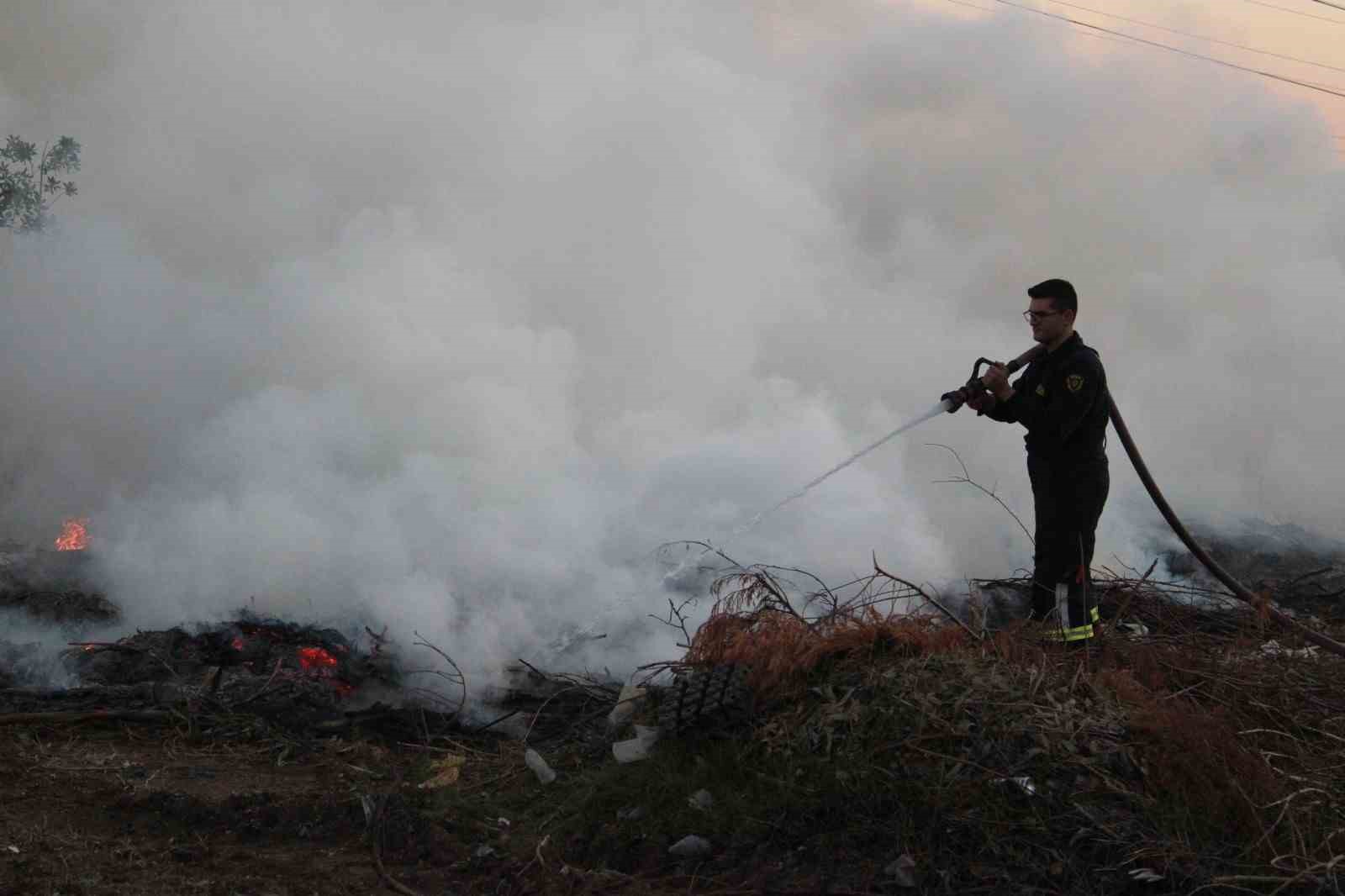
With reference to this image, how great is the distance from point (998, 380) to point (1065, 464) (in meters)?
0.40

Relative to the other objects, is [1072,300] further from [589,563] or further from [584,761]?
[589,563]

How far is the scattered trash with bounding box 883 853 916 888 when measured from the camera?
2.76 m

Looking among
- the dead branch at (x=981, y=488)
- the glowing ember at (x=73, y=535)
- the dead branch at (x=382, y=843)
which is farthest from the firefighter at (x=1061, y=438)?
the glowing ember at (x=73, y=535)

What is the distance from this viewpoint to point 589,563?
6.10 m

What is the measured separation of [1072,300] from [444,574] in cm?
337

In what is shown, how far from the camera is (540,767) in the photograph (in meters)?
3.77

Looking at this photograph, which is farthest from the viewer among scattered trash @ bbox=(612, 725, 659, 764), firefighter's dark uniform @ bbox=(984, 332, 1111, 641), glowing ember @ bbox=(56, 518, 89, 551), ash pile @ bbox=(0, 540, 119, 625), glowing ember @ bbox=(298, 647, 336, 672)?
glowing ember @ bbox=(56, 518, 89, 551)

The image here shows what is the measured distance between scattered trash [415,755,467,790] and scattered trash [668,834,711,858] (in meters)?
1.04

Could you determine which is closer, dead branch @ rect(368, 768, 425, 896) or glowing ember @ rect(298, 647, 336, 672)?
dead branch @ rect(368, 768, 425, 896)

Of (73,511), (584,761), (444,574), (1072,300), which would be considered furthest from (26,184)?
(1072,300)

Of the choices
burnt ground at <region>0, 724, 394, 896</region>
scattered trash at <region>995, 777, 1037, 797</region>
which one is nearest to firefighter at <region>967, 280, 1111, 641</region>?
scattered trash at <region>995, 777, 1037, 797</region>

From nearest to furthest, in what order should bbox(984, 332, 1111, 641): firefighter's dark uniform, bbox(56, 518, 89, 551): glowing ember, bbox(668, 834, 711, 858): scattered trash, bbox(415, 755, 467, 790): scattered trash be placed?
bbox(668, 834, 711, 858): scattered trash, bbox(415, 755, 467, 790): scattered trash, bbox(984, 332, 1111, 641): firefighter's dark uniform, bbox(56, 518, 89, 551): glowing ember

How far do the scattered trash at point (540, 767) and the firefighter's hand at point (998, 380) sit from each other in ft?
6.53

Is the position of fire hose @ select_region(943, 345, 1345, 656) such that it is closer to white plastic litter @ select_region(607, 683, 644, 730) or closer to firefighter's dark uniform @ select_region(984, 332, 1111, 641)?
firefighter's dark uniform @ select_region(984, 332, 1111, 641)
